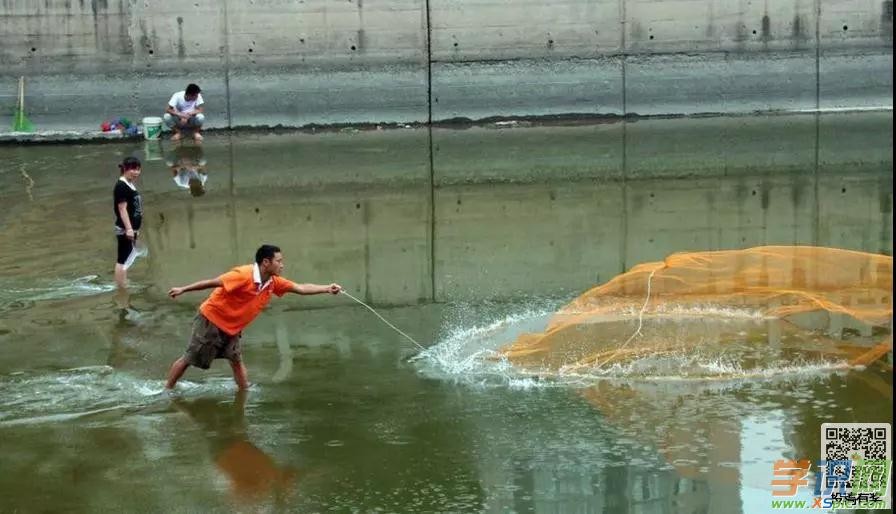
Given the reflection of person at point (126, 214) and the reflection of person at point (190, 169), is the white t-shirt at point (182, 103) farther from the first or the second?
the reflection of person at point (126, 214)

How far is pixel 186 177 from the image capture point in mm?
18250

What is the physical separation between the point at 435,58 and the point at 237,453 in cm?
1661

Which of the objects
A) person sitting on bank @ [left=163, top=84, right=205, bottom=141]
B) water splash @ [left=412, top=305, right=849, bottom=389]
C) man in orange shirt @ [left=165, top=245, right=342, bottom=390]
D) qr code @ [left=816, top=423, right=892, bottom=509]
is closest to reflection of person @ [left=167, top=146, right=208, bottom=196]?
person sitting on bank @ [left=163, top=84, right=205, bottom=141]

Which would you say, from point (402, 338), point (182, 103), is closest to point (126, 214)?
point (402, 338)

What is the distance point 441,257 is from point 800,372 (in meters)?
4.90

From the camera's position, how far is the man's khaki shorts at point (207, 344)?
8.60 meters

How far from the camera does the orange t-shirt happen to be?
8531 mm

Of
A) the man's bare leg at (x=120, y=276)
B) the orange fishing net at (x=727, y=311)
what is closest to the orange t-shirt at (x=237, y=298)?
the orange fishing net at (x=727, y=311)

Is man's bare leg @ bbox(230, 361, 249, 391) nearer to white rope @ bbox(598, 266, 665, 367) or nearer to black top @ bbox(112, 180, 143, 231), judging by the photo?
white rope @ bbox(598, 266, 665, 367)

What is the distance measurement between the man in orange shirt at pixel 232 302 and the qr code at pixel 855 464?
332 centimetres

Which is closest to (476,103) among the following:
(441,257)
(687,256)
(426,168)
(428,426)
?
(426,168)

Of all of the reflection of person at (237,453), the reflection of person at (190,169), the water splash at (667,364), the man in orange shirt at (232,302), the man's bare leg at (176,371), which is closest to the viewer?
the reflection of person at (237,453)

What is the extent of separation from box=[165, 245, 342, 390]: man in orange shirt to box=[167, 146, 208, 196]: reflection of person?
8380 mm

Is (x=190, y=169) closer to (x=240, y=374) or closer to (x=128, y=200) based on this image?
(x=128, y=200)
